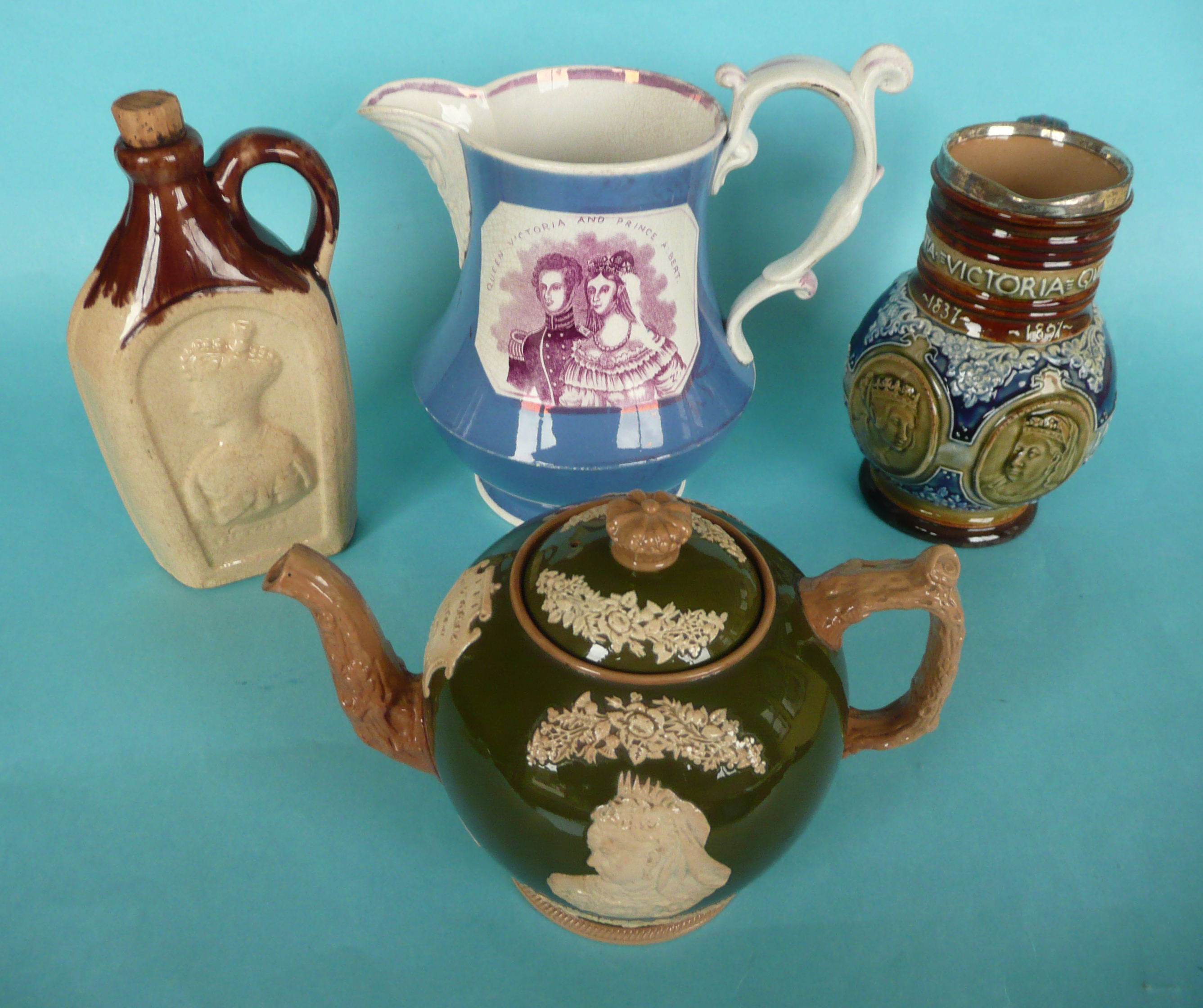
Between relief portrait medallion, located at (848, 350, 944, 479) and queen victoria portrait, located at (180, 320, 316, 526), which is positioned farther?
relief portrait medallion, located at (848, 350, 944, 479)

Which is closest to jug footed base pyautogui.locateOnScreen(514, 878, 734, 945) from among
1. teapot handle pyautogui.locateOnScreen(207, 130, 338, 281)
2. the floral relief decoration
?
the floral relief decoration

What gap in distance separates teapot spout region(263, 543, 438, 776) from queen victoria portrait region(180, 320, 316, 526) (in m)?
0.41

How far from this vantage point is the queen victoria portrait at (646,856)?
771 millimetres

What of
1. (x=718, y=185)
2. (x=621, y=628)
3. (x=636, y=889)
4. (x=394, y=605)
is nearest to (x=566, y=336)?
(x=718, y=185)

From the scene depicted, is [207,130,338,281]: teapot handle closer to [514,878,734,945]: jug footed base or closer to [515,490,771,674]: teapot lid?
[515,490,771,674]: teapot lid

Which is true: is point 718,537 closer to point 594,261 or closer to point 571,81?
point 594,261

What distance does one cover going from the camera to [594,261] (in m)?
1.20

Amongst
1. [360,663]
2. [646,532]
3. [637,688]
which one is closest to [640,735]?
[637,688]

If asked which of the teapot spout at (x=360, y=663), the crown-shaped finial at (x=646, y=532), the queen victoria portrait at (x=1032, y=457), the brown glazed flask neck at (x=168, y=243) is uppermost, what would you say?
the brown glazed flask neck at (x=168, y=243)

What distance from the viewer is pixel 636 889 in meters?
0.81

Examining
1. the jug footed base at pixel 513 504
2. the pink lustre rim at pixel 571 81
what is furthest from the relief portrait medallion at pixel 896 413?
the pink lustre rim at pixel 571 81

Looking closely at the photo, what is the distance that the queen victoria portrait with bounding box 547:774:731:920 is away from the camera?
2.53 feet

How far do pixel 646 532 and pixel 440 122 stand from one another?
2.37ft

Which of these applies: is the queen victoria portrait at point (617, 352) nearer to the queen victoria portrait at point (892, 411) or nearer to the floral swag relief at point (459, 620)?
the queen victoria portrait at point (892, 411)
